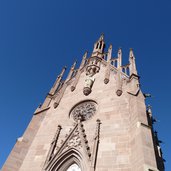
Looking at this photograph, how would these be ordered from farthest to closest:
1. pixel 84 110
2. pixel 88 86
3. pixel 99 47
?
pixel 99 47 < pixel 88 86 < pixel 84 110

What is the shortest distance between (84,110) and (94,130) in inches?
102

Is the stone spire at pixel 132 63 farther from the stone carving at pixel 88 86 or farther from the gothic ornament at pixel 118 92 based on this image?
the stone carving at pixel 88 86

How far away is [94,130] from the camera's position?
475 inches

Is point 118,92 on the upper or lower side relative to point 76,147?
upper

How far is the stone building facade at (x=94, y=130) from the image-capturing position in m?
9.80

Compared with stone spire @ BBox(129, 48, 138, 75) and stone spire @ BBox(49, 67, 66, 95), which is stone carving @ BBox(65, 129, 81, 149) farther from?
stone spire @ BBox(49, 67, 66, 95)

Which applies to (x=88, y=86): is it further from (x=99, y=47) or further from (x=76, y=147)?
(x=99, y=47)

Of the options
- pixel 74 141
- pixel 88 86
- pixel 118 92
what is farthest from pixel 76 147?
pixel 88 86

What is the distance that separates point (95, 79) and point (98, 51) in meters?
6.55

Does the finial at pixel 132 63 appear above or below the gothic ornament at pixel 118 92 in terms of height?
above

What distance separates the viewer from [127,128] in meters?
11.1

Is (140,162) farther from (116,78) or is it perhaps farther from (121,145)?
(116,78)

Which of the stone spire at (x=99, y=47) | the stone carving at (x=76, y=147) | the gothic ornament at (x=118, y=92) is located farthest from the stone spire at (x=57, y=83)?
the gothic ornament at (x=118, y=92)

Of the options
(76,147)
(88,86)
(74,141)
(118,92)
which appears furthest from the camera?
(88,86)
